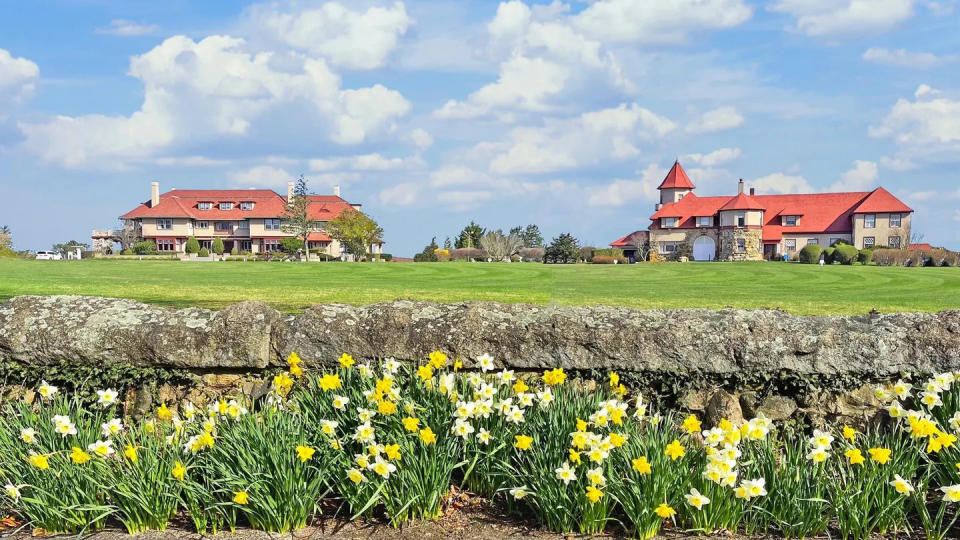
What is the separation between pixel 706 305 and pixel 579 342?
7570mm

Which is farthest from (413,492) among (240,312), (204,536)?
(240,312)

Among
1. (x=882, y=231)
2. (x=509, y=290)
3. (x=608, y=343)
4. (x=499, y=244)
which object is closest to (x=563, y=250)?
(x=499, y=244)

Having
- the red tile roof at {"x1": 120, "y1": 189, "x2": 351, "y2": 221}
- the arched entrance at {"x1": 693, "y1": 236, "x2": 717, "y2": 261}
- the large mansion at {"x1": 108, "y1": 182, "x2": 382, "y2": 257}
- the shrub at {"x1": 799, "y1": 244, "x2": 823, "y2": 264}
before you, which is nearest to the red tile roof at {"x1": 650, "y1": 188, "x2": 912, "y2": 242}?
the arched entrance at {"x1": 693, "y1": 236, "x2": 717, "y2": 261}

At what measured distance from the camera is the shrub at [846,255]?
173 ft

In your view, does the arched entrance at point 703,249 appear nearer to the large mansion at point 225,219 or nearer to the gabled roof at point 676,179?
the gabled roof at point 676,179

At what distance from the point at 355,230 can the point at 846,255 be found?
4070 centimetres

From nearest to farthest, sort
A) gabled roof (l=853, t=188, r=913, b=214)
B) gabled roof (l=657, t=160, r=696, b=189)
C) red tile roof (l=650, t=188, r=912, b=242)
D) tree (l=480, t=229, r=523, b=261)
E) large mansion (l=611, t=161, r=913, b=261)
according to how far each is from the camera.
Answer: tree (l=480, t=229, r=523, b=261), gabled roof (l=853, t=188, r=913, b=214), large mansion (l=611, t=161, r=913, b=261), red tile roof (l=650, t=188, r=912, b=242), gabled roof (l=657, t=160, r=696, b=189)

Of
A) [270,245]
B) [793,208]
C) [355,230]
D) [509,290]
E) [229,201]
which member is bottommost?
[509,290]

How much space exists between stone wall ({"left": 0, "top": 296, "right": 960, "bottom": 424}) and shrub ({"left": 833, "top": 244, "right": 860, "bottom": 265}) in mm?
53737

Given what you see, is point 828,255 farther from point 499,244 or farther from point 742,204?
point 499,244

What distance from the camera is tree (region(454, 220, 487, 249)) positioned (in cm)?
6956

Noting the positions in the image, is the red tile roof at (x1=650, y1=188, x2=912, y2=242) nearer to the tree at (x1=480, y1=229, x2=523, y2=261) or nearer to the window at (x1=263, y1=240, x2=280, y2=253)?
the tree at (x1=480, y1=229, x2=523, y2=261)

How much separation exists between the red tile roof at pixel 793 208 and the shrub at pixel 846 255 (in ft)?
36.8

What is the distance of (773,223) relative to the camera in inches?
2655
